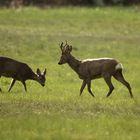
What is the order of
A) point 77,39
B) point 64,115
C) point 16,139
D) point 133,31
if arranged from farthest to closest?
point 133,31 → point 77,39 → point 64,115 → point 16,139

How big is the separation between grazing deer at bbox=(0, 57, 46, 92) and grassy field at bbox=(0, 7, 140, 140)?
0.96 ft

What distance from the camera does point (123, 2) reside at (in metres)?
60.4

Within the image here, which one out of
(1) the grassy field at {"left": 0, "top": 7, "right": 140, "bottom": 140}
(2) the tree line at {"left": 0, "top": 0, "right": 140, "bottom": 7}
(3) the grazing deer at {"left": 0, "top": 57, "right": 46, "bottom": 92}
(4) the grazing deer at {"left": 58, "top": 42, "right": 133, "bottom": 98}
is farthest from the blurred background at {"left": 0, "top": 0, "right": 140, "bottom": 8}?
(4) the grazing deer at {"left": 58, "top": 42, "right": 133, "bottom": 98}

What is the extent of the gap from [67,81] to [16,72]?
265 cm

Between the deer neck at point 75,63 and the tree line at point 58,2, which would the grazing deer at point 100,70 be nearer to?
the deer neck at point 75,63

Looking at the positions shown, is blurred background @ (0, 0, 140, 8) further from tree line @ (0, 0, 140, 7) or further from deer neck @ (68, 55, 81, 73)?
deer neck @ (68, 55, 81, 73)

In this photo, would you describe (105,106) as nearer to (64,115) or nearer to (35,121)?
(64,115)

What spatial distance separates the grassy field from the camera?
14555mm

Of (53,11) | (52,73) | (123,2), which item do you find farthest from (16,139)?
(123,2)

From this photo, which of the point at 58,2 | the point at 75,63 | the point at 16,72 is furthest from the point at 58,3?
the point at 75,63

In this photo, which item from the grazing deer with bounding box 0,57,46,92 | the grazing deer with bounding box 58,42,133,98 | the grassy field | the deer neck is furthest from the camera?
the grazing deer with bounding box 0,57,46,92

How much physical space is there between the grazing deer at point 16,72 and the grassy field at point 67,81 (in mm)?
292

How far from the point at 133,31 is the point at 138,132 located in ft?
92.2

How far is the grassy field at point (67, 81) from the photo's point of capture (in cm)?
1455
